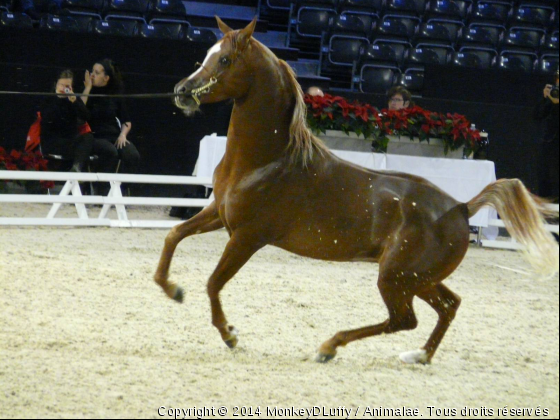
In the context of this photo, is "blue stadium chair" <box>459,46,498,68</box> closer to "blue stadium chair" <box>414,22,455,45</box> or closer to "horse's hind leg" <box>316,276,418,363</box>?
"blue stadium chair" <box>414,22,455,45</box>

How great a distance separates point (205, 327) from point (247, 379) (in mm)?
824

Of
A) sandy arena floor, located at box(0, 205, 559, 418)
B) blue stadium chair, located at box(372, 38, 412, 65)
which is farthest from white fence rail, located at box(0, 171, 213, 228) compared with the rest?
blue stadium chair, located at box(372, 38, 412, 65)

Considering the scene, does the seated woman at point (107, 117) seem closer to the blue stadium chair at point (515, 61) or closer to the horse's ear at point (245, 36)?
the horse's ear at point (245, 36)

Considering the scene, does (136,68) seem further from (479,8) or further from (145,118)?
(479,8)

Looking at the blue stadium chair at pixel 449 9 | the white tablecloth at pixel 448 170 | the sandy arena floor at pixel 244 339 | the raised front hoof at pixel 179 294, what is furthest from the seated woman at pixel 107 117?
the blue stadium chair at pixel 449 9

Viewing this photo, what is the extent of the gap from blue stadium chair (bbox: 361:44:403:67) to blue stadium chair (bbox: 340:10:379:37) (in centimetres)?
27

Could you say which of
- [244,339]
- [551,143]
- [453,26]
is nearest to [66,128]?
[244,339]

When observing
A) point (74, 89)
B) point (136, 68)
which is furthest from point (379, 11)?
point (74, 89)

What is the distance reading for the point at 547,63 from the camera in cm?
963

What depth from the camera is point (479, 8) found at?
32.3 feet

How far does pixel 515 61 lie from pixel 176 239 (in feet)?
24.7

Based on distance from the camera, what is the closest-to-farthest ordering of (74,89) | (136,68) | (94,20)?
(74,89)
(136,68)
(94,20)

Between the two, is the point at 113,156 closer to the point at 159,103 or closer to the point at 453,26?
the point at 159,103

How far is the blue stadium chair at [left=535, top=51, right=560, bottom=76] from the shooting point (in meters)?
9.48
